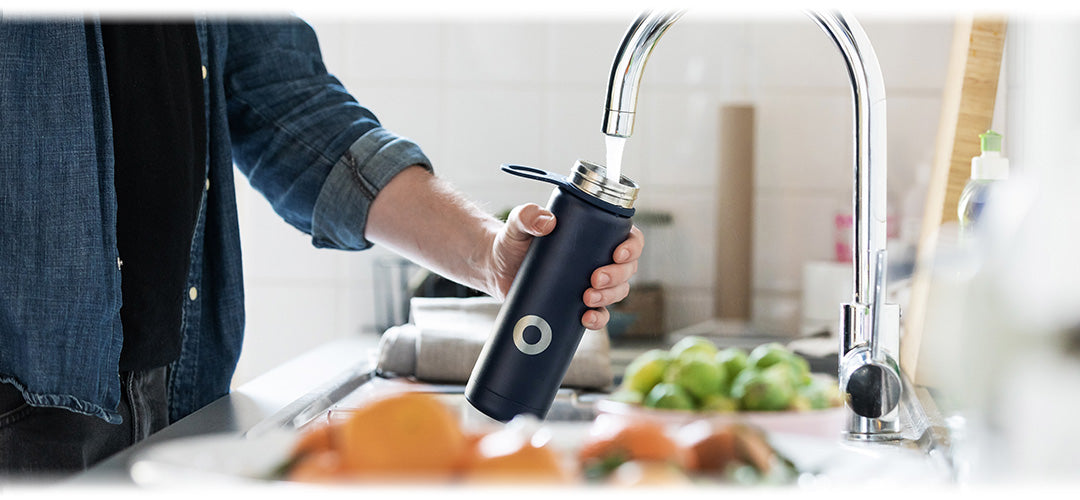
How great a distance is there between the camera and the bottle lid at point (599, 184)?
591 millimetres

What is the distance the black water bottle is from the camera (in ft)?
1.99

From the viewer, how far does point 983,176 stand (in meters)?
0.82

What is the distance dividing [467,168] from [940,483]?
1.19 meters

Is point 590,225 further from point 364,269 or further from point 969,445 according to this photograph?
point 364,269

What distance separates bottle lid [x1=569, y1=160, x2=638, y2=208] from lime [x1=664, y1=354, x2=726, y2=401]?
20cm

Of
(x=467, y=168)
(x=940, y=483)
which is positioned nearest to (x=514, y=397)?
(x=940, y=483)

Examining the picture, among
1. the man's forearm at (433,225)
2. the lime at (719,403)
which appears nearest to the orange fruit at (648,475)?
the lime at (719,403)

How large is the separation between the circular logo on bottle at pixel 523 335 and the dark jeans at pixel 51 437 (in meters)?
0.35

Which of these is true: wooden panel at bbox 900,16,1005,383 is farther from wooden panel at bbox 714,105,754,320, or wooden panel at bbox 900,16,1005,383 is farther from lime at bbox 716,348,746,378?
wooden panel at bbox 714,105,754,320

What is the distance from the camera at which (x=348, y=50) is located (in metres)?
1.62

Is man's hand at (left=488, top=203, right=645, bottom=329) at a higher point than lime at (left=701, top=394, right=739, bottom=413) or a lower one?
higher

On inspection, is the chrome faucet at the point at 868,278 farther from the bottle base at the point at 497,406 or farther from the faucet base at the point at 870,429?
the bottle base at the point at 497,406

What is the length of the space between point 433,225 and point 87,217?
28 cm

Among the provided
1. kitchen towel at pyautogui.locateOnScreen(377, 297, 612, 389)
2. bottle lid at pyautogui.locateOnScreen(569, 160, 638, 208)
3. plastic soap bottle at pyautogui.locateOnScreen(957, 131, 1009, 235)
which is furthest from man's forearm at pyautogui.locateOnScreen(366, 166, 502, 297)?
plastic soap bottle at pyautogui.locateOnScreen(957, 131, 1009, 235)
